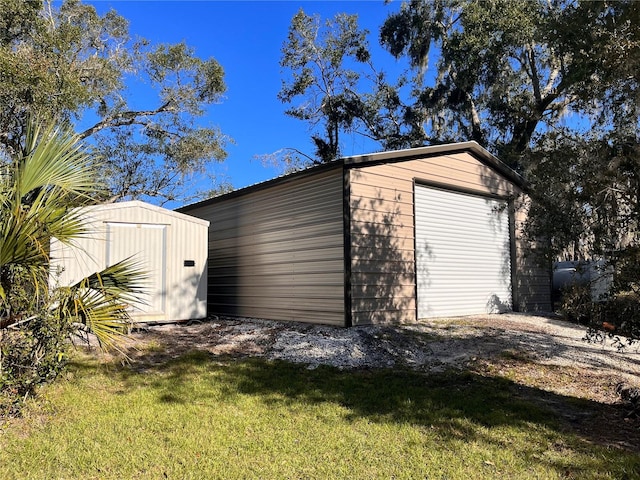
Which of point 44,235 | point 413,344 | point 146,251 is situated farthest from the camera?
point 146,251

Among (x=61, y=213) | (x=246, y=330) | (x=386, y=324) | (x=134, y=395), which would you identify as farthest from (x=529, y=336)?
(x=61, y=213)

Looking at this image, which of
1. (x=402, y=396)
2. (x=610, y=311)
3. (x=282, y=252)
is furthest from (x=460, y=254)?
(x=402, y=396)

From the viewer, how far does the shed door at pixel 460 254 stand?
9.77 m

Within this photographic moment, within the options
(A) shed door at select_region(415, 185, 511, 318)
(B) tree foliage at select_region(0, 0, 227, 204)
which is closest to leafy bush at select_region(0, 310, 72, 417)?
(A) shed door at select_region(415, 185, 511, 318)

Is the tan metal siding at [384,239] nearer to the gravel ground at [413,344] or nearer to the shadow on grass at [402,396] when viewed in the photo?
the gravel ground at [413,344]

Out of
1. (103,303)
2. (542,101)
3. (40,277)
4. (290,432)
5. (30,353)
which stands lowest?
(290,432)

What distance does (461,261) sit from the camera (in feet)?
34.4

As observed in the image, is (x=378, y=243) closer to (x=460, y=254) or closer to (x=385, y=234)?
(x=385, y=234)

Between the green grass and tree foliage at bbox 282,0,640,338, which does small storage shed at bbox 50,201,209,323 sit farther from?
tree foliage at bbox 282,0,640,338

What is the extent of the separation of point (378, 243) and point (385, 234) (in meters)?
0.27

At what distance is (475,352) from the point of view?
22.4 feet

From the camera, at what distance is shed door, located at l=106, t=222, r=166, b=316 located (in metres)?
9.14

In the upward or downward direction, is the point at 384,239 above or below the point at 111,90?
below

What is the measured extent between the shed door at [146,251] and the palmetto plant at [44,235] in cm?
506
